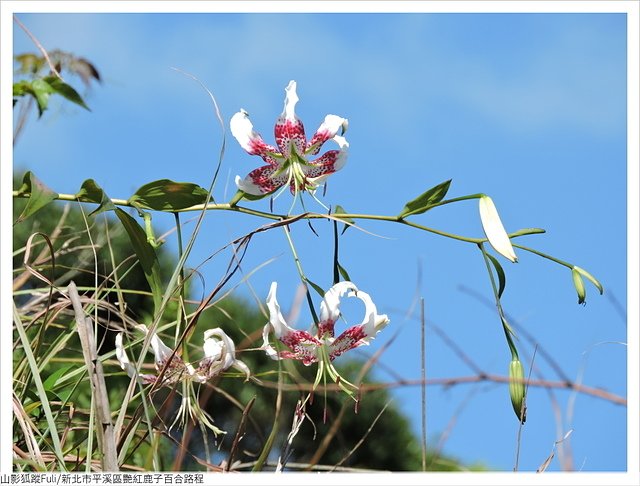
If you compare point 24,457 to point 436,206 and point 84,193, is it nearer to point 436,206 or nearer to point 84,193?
point 84,193

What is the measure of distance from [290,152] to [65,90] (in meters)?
0.27

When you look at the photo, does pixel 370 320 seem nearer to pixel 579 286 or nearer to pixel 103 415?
pixel 579 286

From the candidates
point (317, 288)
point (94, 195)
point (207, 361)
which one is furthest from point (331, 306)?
point (94, 195)

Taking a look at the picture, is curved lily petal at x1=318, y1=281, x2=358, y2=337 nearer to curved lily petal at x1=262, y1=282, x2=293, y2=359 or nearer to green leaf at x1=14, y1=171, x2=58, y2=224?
curved lily petal at x1=262, y1=282, x2=293, y2=359

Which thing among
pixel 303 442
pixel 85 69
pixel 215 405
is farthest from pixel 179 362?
pixel 215 405

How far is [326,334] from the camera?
88cm

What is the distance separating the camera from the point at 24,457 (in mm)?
812

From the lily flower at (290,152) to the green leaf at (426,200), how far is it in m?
0.11

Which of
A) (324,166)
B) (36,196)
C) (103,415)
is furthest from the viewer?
(324,166)

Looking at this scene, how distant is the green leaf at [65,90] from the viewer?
0.73 m

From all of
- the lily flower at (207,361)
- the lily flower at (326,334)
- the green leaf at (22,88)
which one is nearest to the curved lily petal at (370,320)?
the lily flower at (326,334)

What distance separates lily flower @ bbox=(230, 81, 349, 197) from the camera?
0.91 m

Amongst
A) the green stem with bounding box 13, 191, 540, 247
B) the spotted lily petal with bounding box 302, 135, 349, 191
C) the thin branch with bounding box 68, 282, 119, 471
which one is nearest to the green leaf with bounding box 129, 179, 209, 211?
the green stem with bounding box 13, 191, 540, 247

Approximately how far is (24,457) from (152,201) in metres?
0.29
